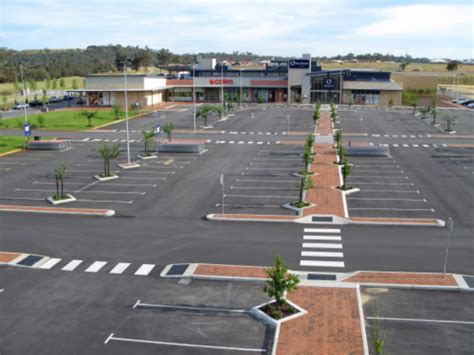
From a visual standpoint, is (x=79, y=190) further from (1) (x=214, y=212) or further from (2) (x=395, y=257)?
(2) (x=395, y=257)

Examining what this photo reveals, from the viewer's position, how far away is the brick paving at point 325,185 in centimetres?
2892

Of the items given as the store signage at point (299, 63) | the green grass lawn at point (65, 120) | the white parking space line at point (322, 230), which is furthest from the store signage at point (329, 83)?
the white parking space line at point (322, 230)

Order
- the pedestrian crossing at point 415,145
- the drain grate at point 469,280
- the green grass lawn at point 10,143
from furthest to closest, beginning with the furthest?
the pedestrian crossing at point 415,145
the green grass lawn at point 10,143
the drain grate at point 469,280

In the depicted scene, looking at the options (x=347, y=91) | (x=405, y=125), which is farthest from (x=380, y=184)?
(x=347, y=91)

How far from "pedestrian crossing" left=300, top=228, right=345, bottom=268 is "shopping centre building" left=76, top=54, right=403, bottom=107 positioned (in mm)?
64820

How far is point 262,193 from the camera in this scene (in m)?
32.9

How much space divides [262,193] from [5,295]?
17.6 metres

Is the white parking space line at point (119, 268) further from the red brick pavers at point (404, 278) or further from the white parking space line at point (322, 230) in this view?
the white parking space line at point (322, 230)

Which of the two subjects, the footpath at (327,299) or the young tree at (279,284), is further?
the young tree at (279,284)

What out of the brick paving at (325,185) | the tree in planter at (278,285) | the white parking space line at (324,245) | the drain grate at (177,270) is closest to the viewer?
the tree in planter at (278,285)

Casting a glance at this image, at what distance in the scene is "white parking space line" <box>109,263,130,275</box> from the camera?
20.9 m

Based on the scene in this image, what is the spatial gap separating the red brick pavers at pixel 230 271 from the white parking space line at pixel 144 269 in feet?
6.58

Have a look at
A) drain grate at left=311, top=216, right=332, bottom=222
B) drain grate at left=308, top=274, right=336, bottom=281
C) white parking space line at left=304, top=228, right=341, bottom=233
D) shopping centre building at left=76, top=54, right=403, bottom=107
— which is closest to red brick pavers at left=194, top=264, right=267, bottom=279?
drain grate at left=308, top=274, right=336, bottom=281

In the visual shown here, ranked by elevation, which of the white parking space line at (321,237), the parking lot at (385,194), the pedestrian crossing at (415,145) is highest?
the pedestrian crossing at (415,145)
